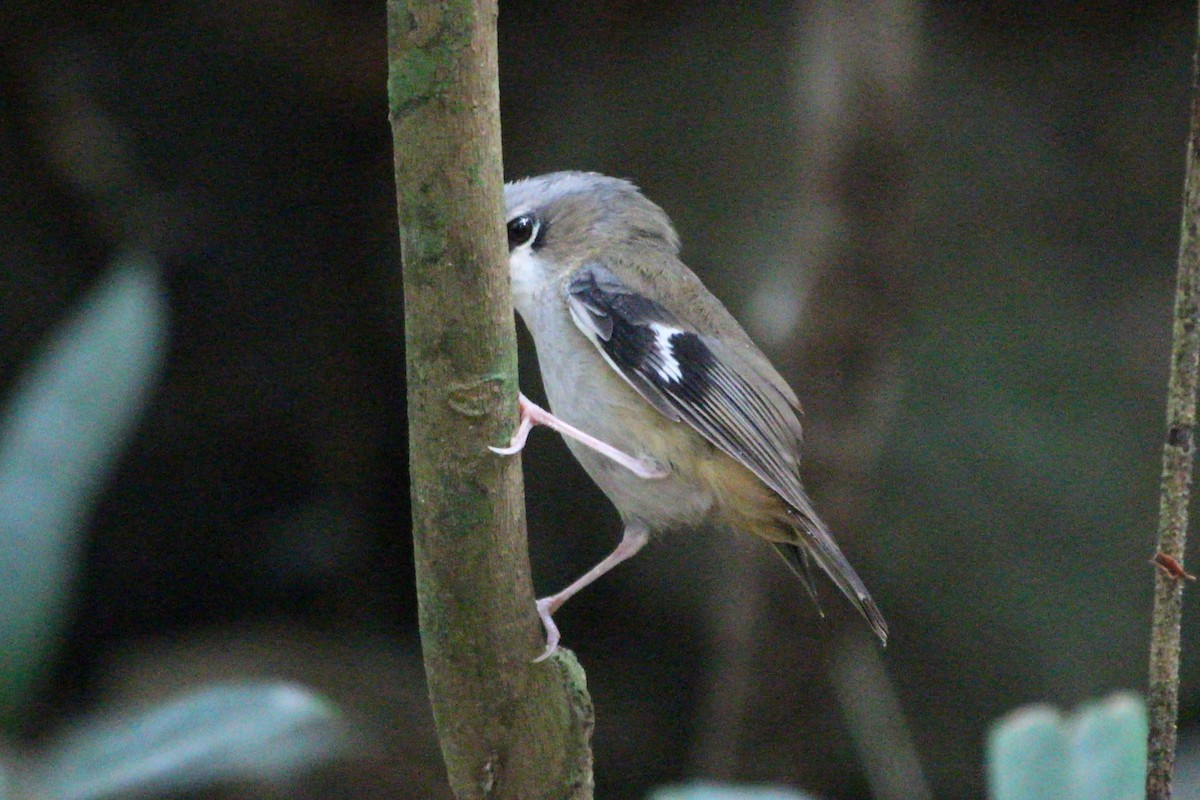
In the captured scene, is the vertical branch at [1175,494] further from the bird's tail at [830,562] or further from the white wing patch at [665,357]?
the white wing patch at [665,357]

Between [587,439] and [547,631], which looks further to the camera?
[587,439]

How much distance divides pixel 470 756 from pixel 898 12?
9.16ft

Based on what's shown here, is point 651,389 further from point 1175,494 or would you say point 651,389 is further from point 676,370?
point 1175,494

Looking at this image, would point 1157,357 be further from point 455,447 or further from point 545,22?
point 455,447

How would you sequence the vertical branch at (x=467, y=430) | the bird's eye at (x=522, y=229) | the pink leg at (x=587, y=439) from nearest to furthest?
1. the vertical branch at (x=467, y=430)
2. the pink leg at (x=587, y=439)
3. the bird's eye at (x=522, y=229)

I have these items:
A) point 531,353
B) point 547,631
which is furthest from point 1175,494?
point 531,353

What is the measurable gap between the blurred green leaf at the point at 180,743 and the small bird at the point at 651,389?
0.53 metres

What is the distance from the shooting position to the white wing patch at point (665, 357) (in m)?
2.59

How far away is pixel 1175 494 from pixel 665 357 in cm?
106

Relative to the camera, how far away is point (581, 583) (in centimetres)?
249

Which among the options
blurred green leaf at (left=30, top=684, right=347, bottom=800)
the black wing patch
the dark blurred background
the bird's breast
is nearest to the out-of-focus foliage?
the black wing patch

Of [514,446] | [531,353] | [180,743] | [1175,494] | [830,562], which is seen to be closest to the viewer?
[1175,494]

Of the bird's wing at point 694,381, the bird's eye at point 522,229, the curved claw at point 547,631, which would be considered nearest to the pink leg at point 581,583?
the curved claw at point 547,631

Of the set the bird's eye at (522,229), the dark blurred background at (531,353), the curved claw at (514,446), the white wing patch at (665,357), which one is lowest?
the dark blurred background at (531,353)
